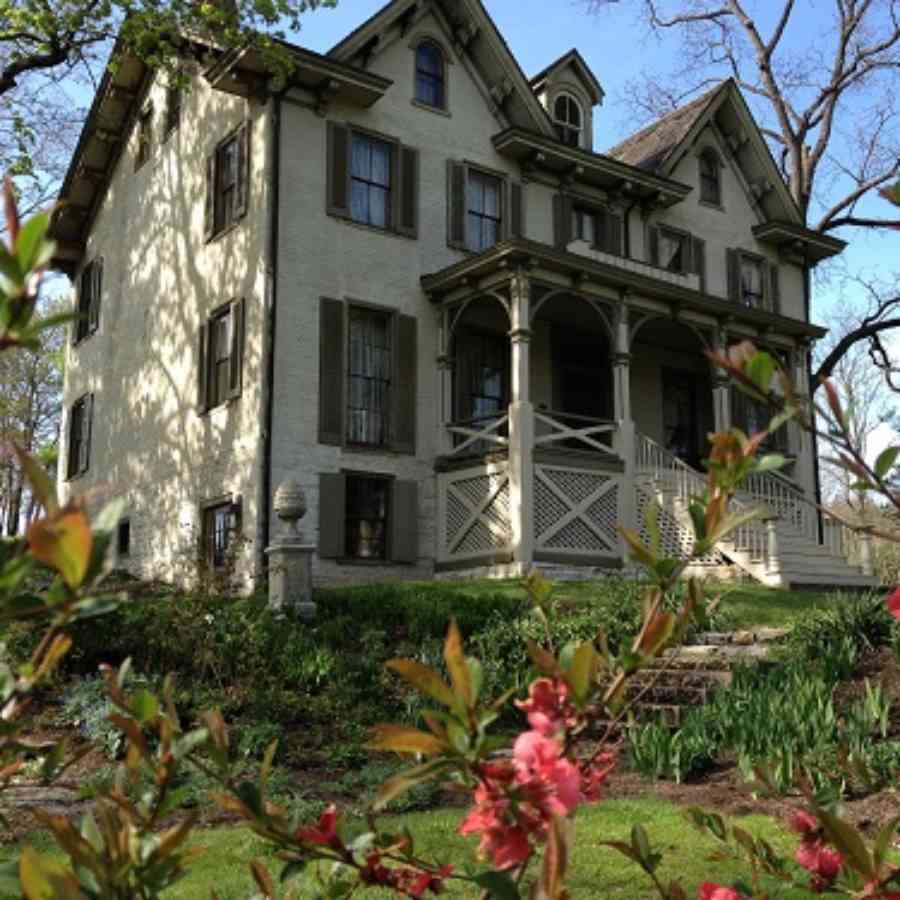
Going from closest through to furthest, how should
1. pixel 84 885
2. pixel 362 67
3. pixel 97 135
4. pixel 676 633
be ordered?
pixel 84 885
pixel 676 633
pixel 362 67
pixel 97 135

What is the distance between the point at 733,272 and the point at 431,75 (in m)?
7.50

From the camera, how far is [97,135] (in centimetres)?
2305

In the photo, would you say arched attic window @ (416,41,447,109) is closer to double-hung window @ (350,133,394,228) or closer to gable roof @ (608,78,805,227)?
double-hung window @ (350,133,394,228)

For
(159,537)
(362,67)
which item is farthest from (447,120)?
(159,537)

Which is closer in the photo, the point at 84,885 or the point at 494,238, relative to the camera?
the point at 84,885

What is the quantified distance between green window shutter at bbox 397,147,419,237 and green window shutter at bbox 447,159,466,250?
619mm

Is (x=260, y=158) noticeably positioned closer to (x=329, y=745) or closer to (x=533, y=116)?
(x=533, y=116)

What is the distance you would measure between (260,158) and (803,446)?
11472 mm

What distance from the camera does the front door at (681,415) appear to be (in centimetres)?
2120

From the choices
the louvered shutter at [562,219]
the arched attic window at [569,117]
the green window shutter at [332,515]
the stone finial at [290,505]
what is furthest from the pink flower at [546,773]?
the arched attic window at [569,117]

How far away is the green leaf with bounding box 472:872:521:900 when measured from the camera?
46.4 inches

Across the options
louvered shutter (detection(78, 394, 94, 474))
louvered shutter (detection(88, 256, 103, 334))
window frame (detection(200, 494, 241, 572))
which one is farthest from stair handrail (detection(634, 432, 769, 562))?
louvered shutter (detection(88, 256, 103, 334))

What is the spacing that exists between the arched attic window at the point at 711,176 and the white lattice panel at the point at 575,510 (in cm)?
867

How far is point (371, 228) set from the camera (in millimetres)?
17219
